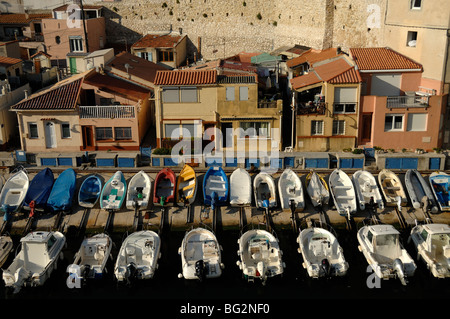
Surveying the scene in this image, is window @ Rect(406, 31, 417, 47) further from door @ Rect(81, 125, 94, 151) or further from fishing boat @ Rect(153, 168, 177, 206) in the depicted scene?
door @ Rect(81, 125, 94, 151)

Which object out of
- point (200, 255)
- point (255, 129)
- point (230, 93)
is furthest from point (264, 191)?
point (230, 93)

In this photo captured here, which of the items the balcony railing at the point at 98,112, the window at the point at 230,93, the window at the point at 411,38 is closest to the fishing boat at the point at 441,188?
Answer: the window at the point at 411,38

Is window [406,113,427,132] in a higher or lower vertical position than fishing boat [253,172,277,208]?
higher

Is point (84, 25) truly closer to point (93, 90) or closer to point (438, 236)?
point (93, 90)

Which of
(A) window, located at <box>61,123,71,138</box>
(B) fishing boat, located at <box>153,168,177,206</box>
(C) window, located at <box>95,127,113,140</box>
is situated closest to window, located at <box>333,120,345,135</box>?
(B) fishing boat, located at <box>153,168,177,206</box>

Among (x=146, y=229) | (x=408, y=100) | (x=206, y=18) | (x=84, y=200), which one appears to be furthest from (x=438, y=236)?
(x=206, y=18)

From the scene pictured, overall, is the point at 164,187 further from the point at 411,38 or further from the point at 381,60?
the point at 411,38
